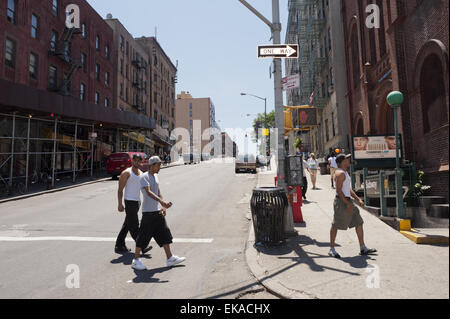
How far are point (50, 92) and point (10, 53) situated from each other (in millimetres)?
5194

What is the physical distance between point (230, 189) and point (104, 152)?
65.1ft

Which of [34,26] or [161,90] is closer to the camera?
[34,26]

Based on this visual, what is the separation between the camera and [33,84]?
22328 mm

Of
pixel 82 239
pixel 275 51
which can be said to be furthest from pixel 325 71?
pixel 82 239

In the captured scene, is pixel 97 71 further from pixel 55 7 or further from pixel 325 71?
pixel 325 71

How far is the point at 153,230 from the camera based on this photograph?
5332 mm

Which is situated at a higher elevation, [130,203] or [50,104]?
[50,104]

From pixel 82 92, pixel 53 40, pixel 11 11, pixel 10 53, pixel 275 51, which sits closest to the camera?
pixel 275 51

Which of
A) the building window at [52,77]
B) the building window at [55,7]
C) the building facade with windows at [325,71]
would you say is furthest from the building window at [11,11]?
the building facade with windows at [325,71]

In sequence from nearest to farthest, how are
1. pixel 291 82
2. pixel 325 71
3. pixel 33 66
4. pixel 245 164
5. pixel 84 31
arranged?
pixel 291 82, pixel 33 66, pixel 245 164, pixel 325 71, pixel 84 31

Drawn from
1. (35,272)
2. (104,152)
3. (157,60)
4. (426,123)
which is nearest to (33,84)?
(104,152)

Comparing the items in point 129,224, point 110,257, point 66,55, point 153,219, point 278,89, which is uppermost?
point 66,55
